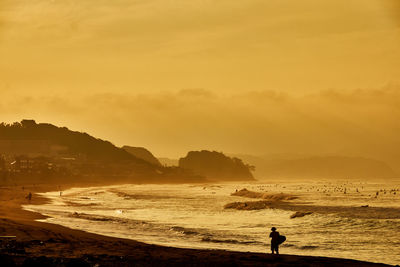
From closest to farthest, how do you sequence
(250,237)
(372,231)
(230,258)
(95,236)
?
1. (230,258)
2. (95,236)
3. (250,237)
4. (372,231)

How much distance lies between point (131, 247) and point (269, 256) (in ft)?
26.1

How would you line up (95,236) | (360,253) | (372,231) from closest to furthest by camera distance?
(360,253)
(95,236)
(372,231)

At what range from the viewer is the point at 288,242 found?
40.0 meters

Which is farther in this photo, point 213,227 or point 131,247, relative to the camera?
point 213,227

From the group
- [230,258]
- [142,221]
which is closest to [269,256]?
[230,258]

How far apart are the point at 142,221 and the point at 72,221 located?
22.2 ft

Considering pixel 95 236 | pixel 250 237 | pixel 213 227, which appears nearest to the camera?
pixel 95 236

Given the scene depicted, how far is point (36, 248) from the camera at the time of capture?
29484 millimetres

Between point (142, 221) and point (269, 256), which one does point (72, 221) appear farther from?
point (269, 256)

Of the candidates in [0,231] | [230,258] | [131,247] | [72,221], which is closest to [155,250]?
[131,247]

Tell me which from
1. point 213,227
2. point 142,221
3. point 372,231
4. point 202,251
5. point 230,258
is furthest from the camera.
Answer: point 142,221

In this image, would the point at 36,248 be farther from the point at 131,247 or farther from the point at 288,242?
the point at 288,242

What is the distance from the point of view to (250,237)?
42.8m

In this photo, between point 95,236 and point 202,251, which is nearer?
point 202,251
